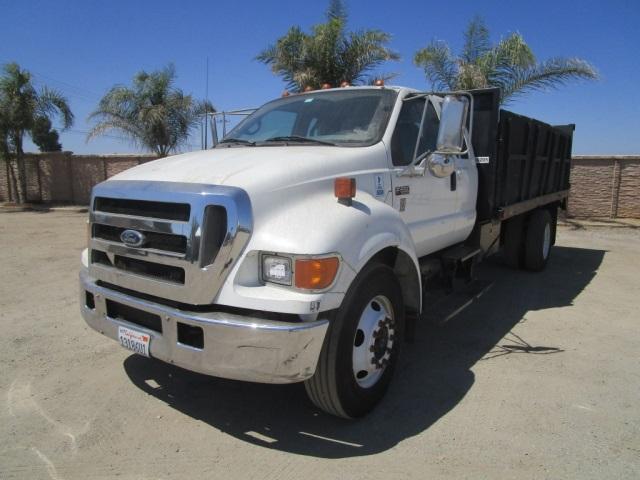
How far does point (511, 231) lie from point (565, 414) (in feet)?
14.2

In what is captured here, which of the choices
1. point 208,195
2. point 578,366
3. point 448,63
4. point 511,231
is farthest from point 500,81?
point 208,195

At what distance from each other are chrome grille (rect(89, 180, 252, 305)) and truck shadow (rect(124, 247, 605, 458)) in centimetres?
100

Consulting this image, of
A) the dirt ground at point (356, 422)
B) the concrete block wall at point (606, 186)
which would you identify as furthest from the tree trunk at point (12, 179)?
the concrete block wall at point (606, 186)

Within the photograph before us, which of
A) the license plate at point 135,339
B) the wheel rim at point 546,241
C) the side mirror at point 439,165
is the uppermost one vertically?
the side mirror at point 439,165

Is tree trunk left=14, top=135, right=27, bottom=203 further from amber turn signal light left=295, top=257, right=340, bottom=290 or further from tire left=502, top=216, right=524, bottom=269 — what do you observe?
amber turn signal light left=295, top=257, right=340, bottom=290

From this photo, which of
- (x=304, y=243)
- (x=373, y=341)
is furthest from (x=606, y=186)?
(x=304, y=243)

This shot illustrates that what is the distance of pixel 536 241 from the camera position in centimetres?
742

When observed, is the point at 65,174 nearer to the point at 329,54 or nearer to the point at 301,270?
the point at 329,54

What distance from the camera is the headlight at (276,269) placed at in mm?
2666

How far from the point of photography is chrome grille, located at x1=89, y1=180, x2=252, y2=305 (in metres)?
2.70

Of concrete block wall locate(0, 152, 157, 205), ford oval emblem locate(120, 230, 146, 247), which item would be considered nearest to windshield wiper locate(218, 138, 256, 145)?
ford oval emblem locate(120, 230, 146, 247)

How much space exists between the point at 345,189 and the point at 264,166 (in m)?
0.51

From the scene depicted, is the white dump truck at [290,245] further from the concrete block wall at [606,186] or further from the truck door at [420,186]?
the concrete block wall at [606,186]

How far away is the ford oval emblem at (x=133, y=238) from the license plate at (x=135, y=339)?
517 millimetres
